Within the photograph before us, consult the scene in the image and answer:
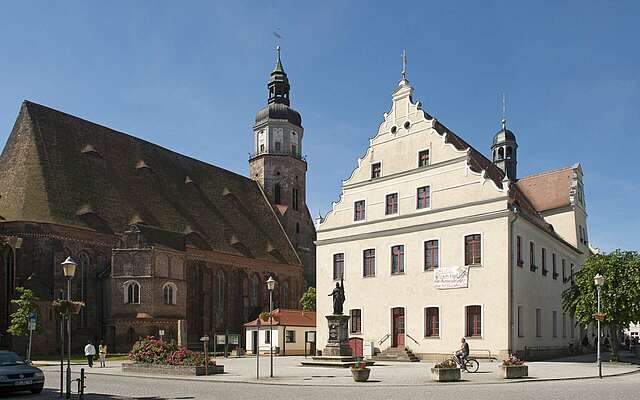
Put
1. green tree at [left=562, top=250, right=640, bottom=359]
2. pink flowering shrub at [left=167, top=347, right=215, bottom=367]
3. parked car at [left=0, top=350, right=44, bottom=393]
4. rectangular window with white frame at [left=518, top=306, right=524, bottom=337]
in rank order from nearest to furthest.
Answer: parked car at [left=0, top=350, right=44, bottom=393] → pink flowering shrub at [left=167, top=347, right=215, bottom=367] → green tree at [left=562, top=250, right=640, bottom=359] → rectangular window with white frame at [left=518, top=306, right=524, bottom=337]

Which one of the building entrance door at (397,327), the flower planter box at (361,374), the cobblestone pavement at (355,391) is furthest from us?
the building entrance door at (397,327)

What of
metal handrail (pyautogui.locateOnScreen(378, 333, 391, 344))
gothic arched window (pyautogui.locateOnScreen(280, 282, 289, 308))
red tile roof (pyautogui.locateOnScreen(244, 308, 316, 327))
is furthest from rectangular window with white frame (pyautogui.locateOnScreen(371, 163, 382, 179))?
gothic arched window (pyautogui.locateOnScreen(280, 282, 289, 308))

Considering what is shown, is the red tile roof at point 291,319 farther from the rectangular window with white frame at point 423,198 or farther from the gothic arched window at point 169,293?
the rectangular window with white frame at point 423,198

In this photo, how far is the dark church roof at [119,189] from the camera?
50500 mm

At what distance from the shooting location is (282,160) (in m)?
79.3

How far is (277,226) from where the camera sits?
76.1m

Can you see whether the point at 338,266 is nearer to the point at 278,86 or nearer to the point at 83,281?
the point at 83,281

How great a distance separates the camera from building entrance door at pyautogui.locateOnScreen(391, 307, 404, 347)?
38.2 metres

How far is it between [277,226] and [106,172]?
23684mm

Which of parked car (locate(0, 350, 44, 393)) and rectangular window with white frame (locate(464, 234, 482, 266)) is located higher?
rectangular window with white frame (locate(464, 234, 482, 266))

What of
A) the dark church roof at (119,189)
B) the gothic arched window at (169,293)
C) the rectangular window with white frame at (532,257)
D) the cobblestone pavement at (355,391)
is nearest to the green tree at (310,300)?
the dark church roof at (119,189)

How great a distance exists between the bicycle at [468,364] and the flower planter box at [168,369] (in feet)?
32.0

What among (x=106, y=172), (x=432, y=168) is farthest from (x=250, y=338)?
(x=432, y=168)

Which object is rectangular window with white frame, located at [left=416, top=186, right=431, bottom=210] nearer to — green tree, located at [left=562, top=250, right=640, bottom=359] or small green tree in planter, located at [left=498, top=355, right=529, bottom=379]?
green tree, located at [left=562, top=250, right=640, bottom=359]
